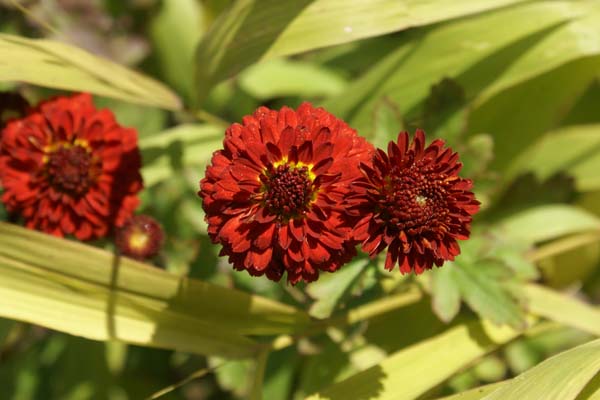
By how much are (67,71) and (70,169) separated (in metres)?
0.19

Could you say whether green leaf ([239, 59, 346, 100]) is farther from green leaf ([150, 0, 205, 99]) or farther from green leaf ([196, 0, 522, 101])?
green leaf ([196, 0, 522, 101])

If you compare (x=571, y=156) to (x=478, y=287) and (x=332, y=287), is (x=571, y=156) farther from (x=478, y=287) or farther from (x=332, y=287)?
(x=332, y=287)

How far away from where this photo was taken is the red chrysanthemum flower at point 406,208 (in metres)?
0.83

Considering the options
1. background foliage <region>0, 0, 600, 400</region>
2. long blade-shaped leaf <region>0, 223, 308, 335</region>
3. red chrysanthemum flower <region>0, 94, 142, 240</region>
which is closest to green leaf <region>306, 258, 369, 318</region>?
background foliage <region>0, 0, 600, 400</region>

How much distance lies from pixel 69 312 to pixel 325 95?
0.99 meters

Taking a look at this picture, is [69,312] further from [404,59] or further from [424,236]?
[404,59]

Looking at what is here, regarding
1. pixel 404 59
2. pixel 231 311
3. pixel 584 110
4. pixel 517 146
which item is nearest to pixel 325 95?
pixel 404 59

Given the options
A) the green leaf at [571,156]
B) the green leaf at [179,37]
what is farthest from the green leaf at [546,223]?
the green leaf at [179,37]

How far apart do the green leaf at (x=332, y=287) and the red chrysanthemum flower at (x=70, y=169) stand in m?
0.33

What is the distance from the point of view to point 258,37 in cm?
121

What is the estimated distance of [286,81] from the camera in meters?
1.81

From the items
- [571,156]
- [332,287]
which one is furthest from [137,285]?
[571,156]

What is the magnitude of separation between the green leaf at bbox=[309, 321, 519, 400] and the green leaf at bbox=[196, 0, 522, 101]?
21.8 inches

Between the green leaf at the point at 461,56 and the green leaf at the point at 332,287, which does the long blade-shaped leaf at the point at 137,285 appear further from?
the green leaf at the point at 461,56
